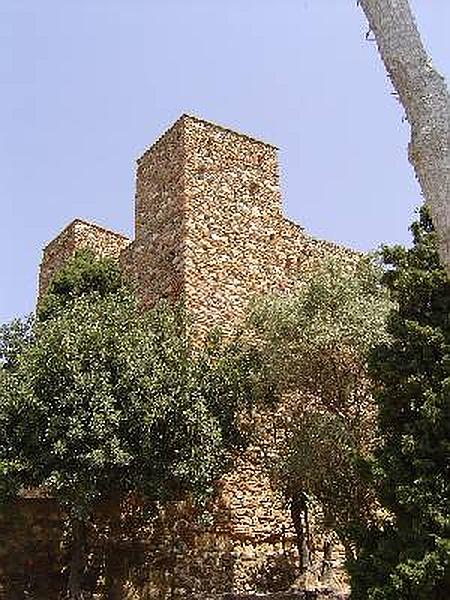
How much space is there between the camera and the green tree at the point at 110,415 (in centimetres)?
1473

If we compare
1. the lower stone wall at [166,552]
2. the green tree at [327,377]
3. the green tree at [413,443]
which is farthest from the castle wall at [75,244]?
the green tree at [413,443]

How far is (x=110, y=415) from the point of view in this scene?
14805 millimetres

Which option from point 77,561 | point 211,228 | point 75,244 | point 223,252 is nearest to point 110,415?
point 77,561

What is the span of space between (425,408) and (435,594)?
95.6 inches

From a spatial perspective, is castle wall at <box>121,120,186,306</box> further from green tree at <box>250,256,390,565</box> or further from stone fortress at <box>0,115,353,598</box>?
green tree at <box>250,256,390,565</box>

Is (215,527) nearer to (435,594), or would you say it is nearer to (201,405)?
(201,405)

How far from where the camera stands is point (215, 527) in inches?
679

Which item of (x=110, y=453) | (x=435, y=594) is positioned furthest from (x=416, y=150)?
(x=110, y=453)

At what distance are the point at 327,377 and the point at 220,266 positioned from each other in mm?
5080

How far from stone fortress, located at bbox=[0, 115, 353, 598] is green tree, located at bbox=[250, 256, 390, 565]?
1407 mm

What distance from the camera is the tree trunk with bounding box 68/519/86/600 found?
1541 centimetres

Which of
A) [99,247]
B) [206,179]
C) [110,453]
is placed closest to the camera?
[110,453]

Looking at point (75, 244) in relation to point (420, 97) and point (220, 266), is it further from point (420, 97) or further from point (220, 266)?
point (420, 97)

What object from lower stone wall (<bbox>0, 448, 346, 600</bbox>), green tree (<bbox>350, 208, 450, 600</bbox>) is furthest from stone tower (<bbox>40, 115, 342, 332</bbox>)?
green tree (<bbox>350, 208, 450, 600</bbox>)
